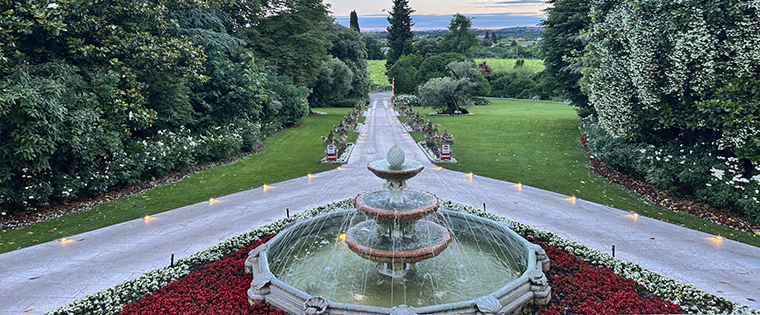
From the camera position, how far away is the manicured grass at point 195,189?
10.8 metres

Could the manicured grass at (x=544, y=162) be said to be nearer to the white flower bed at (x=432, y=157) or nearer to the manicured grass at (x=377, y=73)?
the white flower bed at (x=432, y=157)

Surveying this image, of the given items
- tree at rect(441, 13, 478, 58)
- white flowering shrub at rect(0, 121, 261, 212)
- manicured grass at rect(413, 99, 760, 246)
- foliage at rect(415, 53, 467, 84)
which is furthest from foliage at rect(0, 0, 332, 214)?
tree at rect(441, 13, 478, 58)

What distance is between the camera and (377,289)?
7645 millimetres

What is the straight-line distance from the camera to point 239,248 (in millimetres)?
9523

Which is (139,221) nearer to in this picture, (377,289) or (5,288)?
(5,288)

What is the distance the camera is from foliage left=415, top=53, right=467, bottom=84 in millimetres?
63281

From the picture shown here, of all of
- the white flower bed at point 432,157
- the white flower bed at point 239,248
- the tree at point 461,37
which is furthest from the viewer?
the tree at point 461,37

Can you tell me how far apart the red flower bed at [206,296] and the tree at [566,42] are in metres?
24.9

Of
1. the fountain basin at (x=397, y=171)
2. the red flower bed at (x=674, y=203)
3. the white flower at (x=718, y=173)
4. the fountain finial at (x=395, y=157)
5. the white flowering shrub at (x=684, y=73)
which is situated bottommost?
the red flower bed at (x=674, y=203)

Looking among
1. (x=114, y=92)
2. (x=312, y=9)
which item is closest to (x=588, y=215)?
(x=114, y=92)

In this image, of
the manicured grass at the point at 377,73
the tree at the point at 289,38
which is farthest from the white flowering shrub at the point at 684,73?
the manicured grass at the point at 377,73

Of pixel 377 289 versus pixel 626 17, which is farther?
pixel 626 17

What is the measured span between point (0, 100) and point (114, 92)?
3395 millimetres

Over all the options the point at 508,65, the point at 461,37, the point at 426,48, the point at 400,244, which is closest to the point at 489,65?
the point at 508,65
